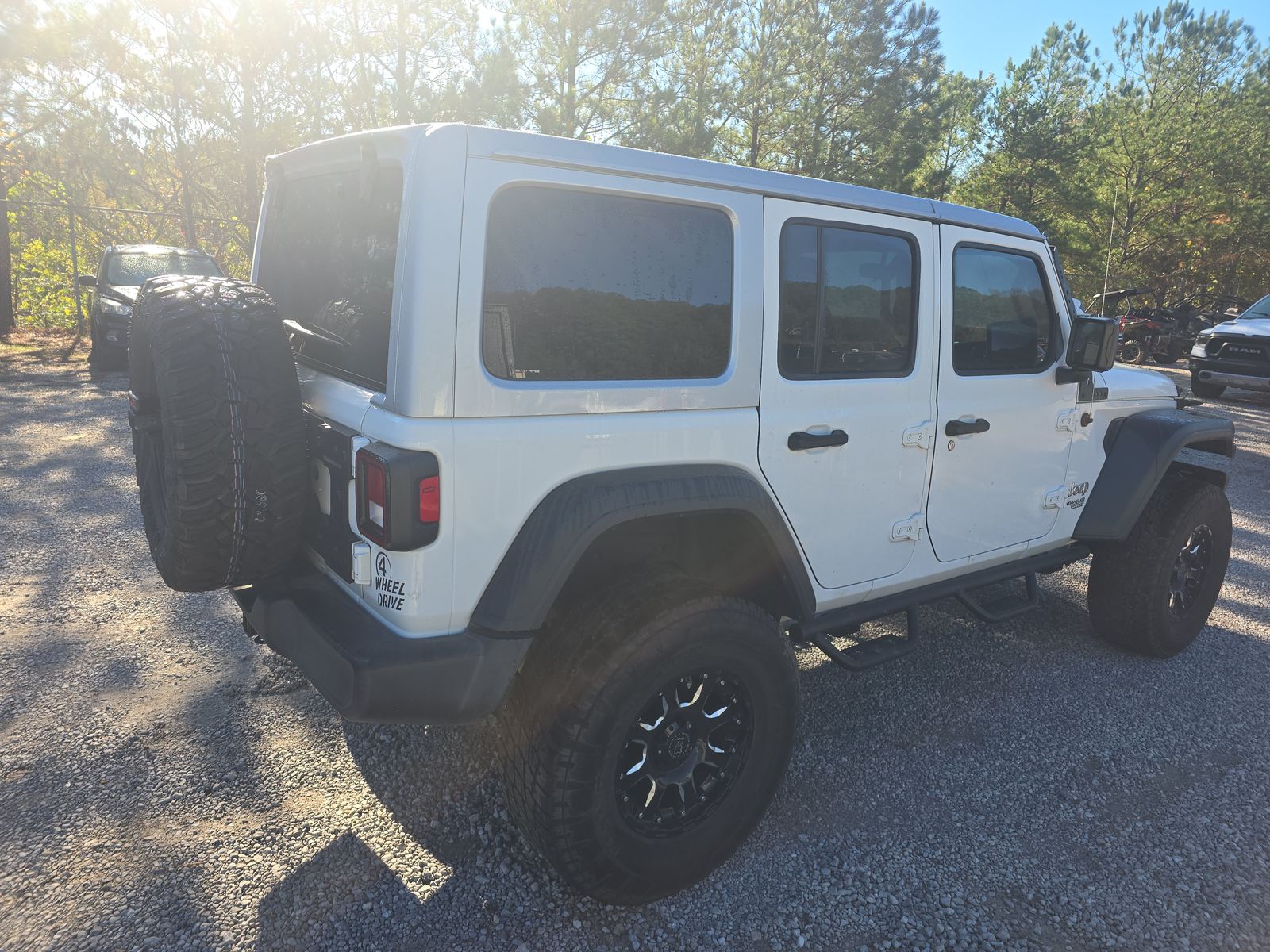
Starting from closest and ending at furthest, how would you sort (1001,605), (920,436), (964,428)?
1. (920,436)
2. (964,428)
3. (1001,605)

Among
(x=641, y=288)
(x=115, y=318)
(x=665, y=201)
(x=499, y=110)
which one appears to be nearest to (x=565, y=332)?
(x=641, y=288)

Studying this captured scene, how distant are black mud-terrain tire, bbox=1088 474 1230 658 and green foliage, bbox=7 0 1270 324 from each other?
1332 centimetres

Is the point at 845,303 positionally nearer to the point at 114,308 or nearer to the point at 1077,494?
the point at 1077,494

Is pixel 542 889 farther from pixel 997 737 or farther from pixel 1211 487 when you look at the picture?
pixel 1211 487

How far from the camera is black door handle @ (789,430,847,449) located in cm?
249

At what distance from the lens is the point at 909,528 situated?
9.56ft

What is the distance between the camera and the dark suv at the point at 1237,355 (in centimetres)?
1090

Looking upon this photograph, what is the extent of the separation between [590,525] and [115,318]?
1132 cm

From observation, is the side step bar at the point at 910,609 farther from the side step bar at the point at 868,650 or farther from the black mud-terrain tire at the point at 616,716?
the black mud-terrain tire at the point at 616,716

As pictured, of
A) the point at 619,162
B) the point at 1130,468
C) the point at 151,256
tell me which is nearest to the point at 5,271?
the point at 151,256

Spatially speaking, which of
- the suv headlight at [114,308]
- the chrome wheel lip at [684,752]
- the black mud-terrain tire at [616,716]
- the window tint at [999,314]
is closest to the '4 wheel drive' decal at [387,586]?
the black mud-terrain tire at [616,716]

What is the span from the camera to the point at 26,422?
26.4ft

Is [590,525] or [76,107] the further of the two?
[76,107]

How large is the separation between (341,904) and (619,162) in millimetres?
2156
